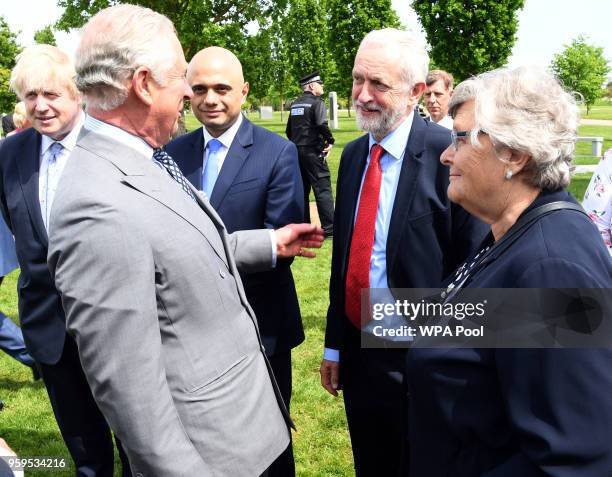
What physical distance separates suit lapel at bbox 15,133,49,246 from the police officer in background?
6700 mm

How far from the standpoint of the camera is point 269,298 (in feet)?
10.0

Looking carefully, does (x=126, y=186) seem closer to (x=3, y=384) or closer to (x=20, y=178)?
(x=20, y=178)

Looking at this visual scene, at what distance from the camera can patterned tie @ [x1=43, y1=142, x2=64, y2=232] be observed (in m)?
2.92

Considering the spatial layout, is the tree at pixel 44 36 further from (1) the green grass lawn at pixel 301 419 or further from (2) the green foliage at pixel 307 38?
(1) the green grass lawn at pixel 301 419

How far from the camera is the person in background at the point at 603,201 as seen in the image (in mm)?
3115

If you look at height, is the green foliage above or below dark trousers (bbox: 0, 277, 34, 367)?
above

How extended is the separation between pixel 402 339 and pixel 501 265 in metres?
1.12

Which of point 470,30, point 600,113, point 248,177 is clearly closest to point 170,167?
point 248,177

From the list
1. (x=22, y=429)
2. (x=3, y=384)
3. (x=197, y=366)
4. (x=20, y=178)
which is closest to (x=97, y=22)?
(x=197, y=366)

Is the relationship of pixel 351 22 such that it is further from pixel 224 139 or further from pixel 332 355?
pixel 332 355

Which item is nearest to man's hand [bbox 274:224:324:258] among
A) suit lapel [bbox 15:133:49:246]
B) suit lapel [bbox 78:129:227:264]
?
suit lapel [bbox 78:129:227:264]

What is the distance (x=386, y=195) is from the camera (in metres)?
2.62

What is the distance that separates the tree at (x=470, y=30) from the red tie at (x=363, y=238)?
24263mm

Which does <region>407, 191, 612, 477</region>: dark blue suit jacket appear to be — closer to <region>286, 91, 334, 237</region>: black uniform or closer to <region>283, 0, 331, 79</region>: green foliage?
<region>286, 91, 334, 237</region>: black uniform
